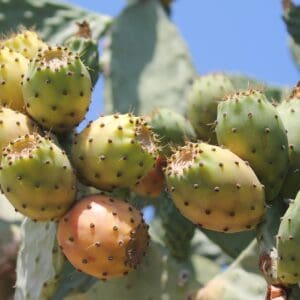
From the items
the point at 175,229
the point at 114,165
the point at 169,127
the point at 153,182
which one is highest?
the point at 114,165

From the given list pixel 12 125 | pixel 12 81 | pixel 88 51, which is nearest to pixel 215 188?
pixel 12 125

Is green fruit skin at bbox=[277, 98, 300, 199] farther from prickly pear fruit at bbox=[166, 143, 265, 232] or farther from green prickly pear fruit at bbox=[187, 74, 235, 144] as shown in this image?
green prickly pear fruit at bbox=[187, 74, 235, 144]

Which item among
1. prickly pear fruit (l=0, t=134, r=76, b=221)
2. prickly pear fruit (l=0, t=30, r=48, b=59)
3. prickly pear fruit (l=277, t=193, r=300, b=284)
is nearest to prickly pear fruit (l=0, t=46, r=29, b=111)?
prickly pear fruit (l=0, t=30, r=48, b=59)

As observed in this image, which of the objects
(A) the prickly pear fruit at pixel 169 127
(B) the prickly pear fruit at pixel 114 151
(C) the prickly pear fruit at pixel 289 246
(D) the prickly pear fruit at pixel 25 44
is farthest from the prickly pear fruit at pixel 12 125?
(C) the prickly pear fruit at pixel 289 246

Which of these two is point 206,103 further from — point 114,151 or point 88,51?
point 114,151

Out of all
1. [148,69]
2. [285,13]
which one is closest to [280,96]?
[285,13]

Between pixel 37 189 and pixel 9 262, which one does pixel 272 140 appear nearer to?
pixel 37 189
